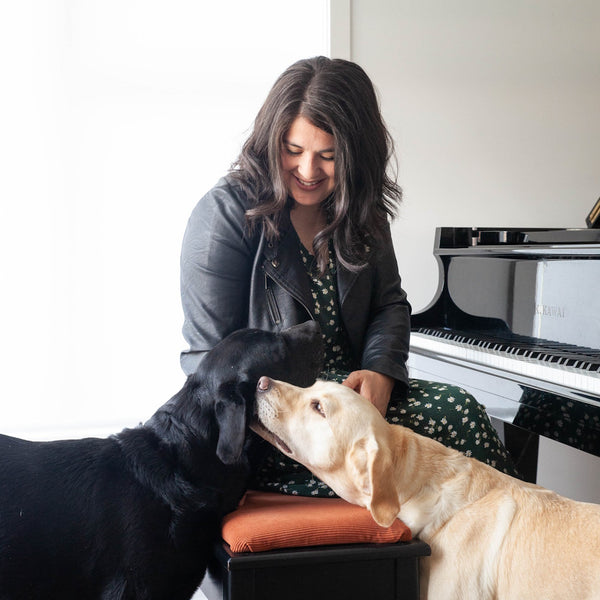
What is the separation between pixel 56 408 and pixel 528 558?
2.86 m

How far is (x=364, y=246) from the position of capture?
91.0 inches

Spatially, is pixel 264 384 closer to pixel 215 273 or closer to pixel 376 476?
pixel 376 476

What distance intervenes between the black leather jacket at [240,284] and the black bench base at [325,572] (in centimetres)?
57

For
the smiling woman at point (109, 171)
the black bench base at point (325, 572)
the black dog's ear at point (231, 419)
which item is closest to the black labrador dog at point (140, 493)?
the black dog's ear at point (231, 419)

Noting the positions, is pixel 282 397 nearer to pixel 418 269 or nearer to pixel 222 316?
pixel 222 316

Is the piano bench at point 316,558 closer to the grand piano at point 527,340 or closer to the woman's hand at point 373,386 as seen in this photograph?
the woman's hand at point 373,386

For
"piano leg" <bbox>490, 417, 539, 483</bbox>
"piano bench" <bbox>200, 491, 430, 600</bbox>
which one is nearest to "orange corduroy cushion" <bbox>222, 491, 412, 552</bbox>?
"piano bench" <bbox>200, 491, 430, 600</bbox>

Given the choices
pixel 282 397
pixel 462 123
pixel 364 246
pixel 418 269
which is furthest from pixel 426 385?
pixel 462 123

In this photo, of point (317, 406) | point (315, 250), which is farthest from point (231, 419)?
point (315, 250)

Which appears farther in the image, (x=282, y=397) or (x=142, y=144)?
(x=142, y=144)

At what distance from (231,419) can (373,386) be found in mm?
445

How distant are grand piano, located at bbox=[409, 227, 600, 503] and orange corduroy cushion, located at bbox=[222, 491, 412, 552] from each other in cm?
88

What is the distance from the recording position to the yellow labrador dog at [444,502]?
160 centimetres

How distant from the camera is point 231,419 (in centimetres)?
169
